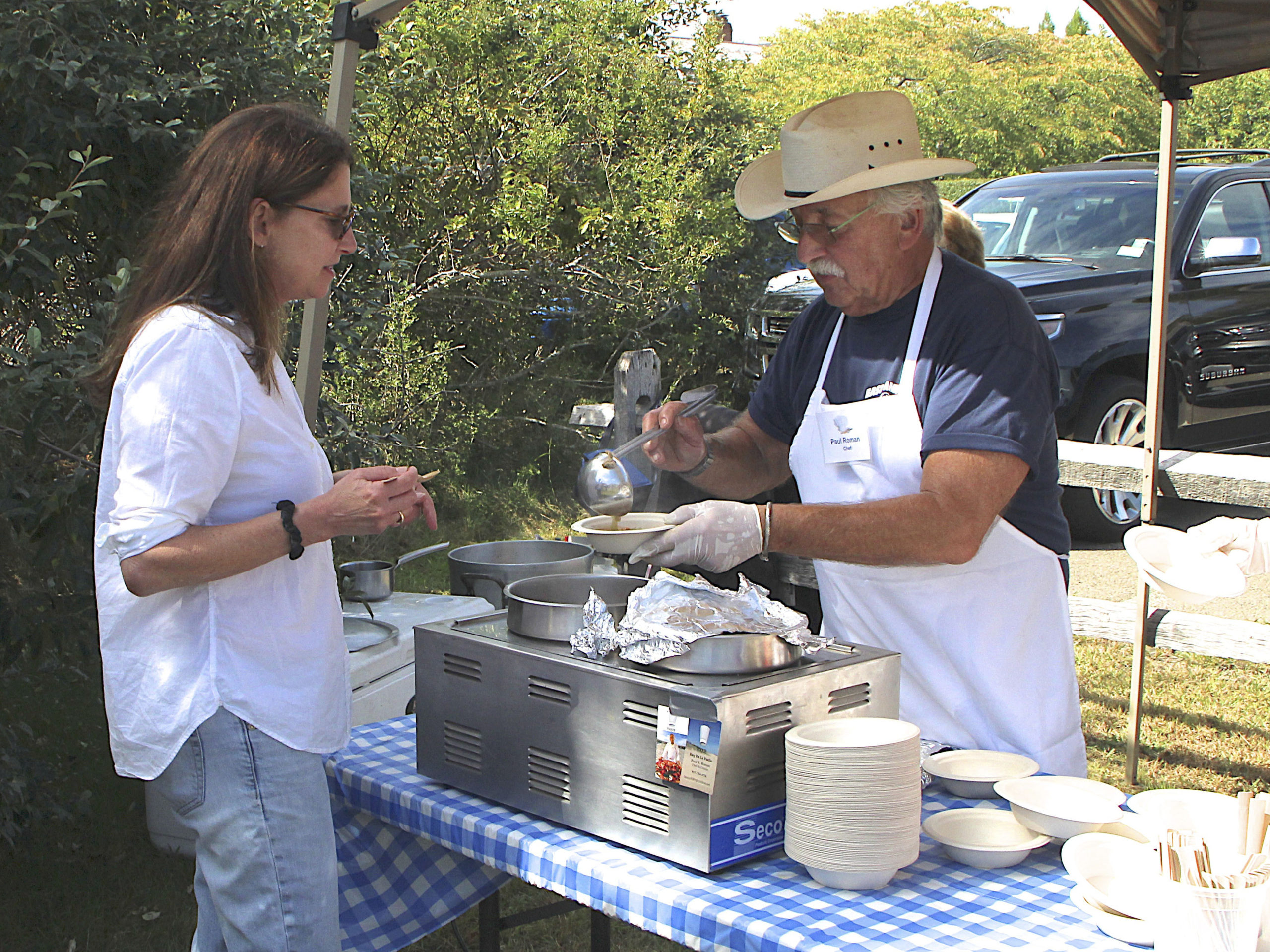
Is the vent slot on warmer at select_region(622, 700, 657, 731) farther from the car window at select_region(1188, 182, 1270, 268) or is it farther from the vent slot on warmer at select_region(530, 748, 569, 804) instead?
the car window at select_region(1188, 182, 1270, 268)

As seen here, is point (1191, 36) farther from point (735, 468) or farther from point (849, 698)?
point (849, 698)

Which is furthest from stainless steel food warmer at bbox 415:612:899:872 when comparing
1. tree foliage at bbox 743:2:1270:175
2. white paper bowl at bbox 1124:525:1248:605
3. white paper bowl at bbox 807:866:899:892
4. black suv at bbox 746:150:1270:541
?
tree foliage at bbox 743:2:1270:175

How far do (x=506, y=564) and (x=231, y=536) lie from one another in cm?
159

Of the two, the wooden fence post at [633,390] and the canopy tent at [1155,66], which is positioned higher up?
the canopy tent at [1155,66]

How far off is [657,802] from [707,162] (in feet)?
24.9

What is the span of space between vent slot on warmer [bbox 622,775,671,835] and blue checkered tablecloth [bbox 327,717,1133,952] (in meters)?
0.05

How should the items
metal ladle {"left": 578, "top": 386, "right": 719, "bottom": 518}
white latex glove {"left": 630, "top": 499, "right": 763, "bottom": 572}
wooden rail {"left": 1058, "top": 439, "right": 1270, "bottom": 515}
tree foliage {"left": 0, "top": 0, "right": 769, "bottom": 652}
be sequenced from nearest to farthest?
1. white latex glove {"left": 630, "top": 499, "right": 763, "bottom": 572}
2. metal ladle {"left": 578, "top": 386, "right": 719, "bottom": 518}
3. tree foliage {"left": 0, "top": 0, "right": 769, "bottom": 652}
4. wooden rail {"left": 1058, "top": 439, "right": 1270, "bottom": 515}

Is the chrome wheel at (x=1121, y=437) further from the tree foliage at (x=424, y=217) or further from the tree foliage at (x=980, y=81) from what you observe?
the tree foliage at (x=980, y=81)

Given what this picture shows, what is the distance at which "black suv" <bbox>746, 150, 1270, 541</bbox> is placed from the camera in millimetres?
6445

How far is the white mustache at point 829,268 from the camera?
8.28 feet

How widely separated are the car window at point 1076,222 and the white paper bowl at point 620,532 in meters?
5.05

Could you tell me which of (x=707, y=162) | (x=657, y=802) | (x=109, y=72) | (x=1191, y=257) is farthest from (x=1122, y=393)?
(x=657, y=802)

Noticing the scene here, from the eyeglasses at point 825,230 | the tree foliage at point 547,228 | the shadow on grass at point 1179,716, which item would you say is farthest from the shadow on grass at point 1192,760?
the tree foliage at point 547,228

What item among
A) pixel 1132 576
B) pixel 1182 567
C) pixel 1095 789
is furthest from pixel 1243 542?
pixel 1132 576
